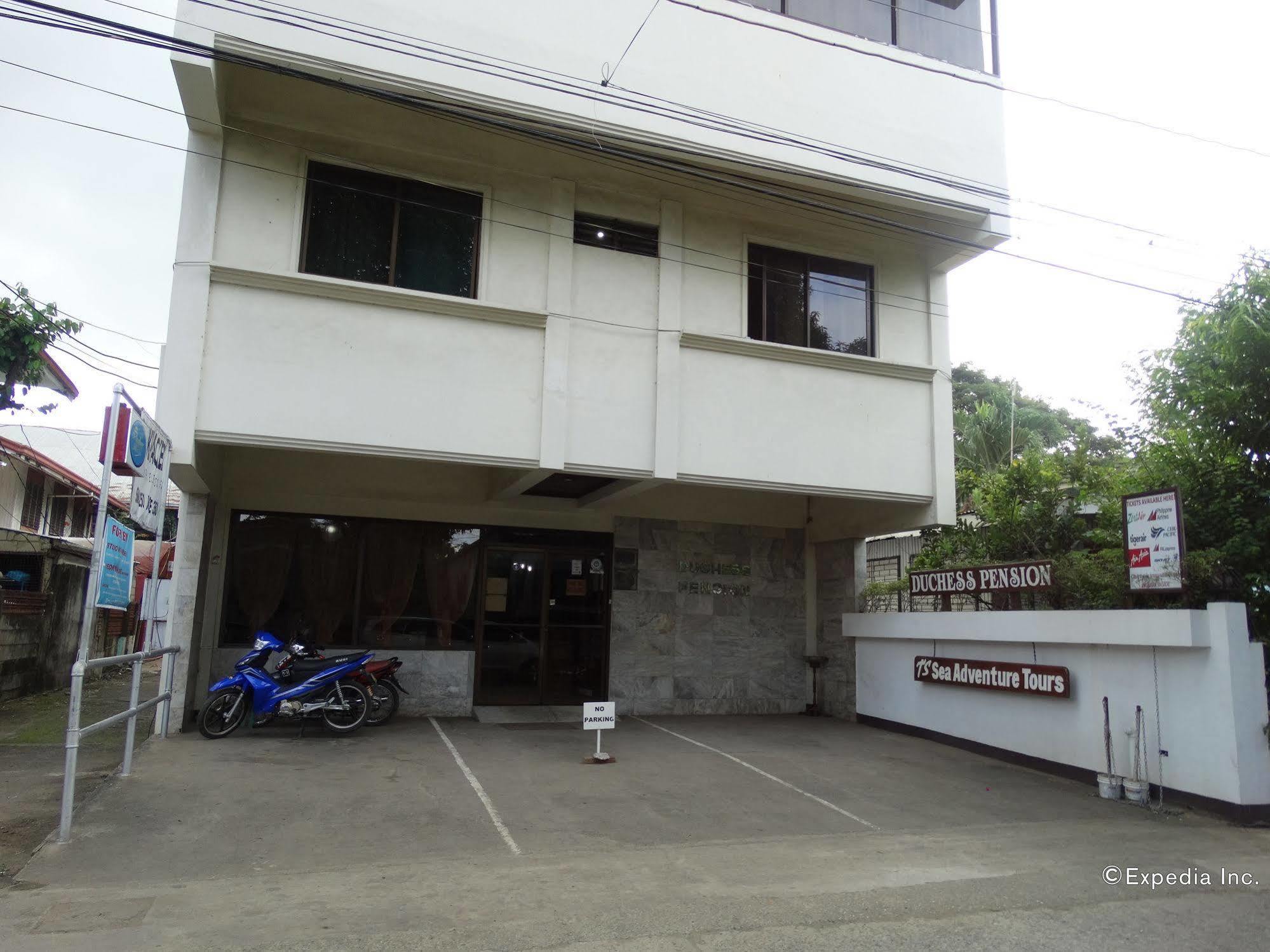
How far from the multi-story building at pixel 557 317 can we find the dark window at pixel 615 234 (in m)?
0.04

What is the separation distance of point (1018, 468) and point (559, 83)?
816cm

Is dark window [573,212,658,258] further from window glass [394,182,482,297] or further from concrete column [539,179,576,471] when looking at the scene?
window glass [394,182,482,297]

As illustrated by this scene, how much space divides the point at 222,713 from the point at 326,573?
2.69m

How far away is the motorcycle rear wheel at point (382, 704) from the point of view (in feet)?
37.8

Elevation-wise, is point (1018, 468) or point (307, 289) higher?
point (307, 289)

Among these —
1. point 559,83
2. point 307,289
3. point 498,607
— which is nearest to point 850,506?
point 498,607

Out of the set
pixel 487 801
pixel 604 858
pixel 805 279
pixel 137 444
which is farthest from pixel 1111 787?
pixel 137 444

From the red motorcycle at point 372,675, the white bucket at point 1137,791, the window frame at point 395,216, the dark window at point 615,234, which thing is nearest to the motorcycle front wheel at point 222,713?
the red motorcycle at point 372,675

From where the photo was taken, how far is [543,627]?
→ 13523 millimetres

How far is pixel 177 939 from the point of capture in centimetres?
471

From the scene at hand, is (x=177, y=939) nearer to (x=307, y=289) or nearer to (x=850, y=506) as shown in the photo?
(x=307, y=289)

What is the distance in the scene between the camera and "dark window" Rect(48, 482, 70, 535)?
20016mm

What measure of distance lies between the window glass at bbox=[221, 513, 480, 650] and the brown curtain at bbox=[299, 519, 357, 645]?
1 centimetres

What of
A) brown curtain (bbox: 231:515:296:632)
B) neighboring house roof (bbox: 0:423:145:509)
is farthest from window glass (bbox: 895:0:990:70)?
neighboring house roof (bbox: 0:423:145:509)
